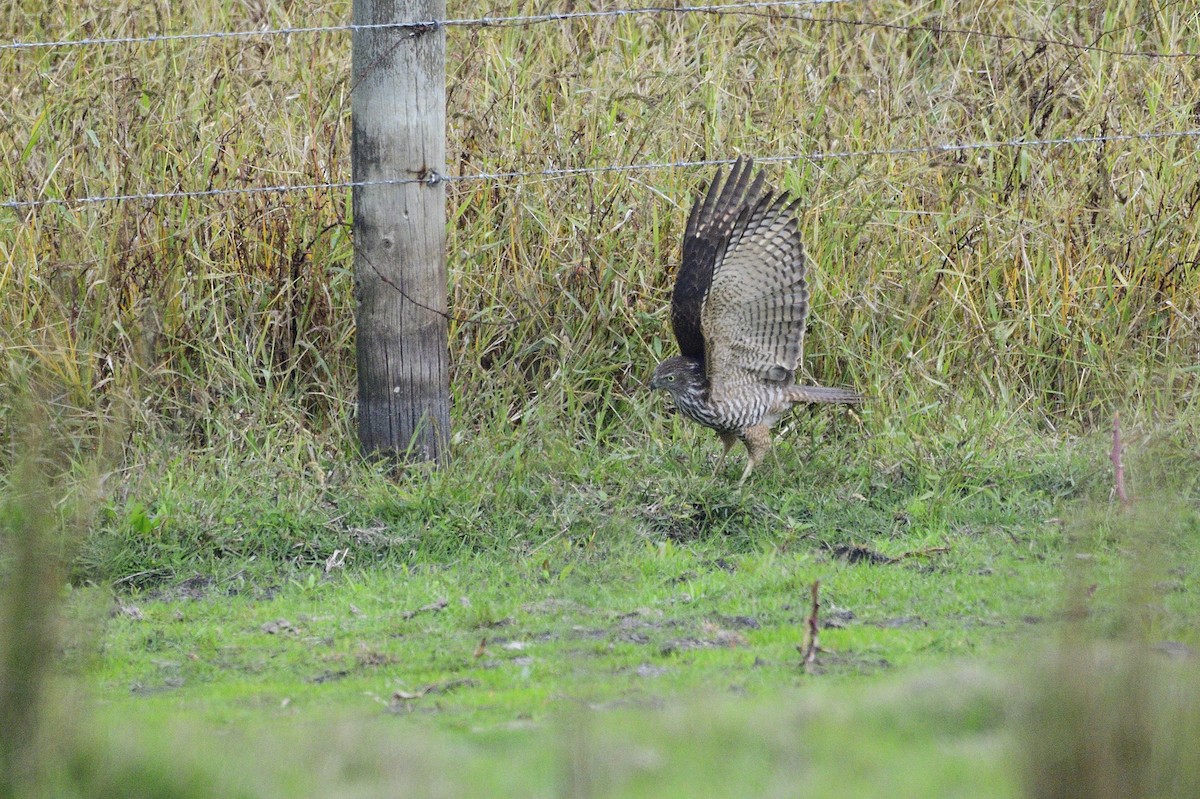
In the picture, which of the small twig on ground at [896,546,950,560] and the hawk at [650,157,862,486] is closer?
the small twig on ground at [896,546,950,560]

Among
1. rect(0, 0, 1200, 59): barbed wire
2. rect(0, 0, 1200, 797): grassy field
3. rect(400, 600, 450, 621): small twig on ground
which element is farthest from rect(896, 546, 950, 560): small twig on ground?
rect(0, 0, 1200, 59): barbed wire

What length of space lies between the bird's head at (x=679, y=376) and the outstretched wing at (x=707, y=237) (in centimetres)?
18

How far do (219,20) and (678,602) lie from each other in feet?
16.5

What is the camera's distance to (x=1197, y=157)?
7.20 meters

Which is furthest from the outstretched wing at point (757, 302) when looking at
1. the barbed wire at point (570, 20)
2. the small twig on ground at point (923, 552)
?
the small twig on ground at point (923, 552)

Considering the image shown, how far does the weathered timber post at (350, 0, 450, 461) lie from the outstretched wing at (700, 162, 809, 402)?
1.16 m

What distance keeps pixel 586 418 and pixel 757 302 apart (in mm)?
1027

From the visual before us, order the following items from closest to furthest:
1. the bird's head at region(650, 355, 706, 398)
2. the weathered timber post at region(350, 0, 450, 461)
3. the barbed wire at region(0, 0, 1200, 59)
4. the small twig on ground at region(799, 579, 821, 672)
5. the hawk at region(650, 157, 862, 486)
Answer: the small twig on ground at region(799, 579, 821, 672) → the weathered timber post at region(350, 0, 450, 461) → the barbed wire at region(0, 0, 1200, 59) → the hawk at region(650, 157, 862, 486) → the bird's head at region(650, 355, 706, 398)

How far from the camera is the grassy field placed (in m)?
2.82

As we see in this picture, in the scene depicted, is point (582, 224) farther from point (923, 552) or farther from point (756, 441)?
point (923, 552)

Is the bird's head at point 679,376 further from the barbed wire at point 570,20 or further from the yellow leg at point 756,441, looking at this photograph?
the barbed wire at point 570,20

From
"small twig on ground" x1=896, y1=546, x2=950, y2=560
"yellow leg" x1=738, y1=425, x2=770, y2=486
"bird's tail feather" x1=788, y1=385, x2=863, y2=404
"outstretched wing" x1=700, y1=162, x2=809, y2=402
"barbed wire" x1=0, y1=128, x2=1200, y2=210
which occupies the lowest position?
"small twig on ground" x1=896, y1=546, x2=950, y2=560

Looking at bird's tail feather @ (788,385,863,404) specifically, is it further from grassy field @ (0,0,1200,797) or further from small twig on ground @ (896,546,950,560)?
small twig on ground @ (896,546,950,560)

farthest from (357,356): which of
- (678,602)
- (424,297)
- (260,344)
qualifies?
(678,602)
